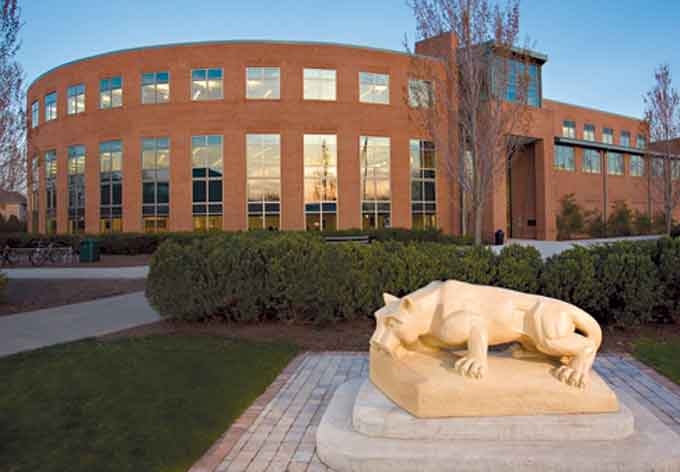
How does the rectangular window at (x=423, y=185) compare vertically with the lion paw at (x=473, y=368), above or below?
A: above

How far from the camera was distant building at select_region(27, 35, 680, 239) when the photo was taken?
29406 millimetres

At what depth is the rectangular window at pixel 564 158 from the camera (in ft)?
132

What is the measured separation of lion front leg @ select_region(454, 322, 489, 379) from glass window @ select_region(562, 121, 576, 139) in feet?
150

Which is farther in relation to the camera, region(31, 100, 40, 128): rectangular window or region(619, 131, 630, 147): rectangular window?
region(619, 131, 630, 147): rectangular window

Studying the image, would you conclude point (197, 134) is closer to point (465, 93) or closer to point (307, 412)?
point (465, 93)

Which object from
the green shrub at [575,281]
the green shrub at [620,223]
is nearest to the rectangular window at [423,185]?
the green shrub at [620,223]

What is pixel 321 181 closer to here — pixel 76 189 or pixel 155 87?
pixel 155 87

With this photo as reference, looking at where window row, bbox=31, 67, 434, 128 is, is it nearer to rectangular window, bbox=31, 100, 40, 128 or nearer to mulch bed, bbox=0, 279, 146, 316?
rectangular window, bbox=31, 100, 40, 128

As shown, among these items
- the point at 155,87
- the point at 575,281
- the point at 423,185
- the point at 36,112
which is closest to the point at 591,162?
the point at 423,185

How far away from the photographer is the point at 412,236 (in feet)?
87.0

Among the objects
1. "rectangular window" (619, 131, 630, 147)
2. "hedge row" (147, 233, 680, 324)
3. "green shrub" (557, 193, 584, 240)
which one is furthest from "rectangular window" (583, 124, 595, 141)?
"hedge row" (147, 233, 680, 324)

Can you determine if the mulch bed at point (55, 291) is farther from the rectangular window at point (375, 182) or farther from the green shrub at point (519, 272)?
the rectangular window at point (375, 182)

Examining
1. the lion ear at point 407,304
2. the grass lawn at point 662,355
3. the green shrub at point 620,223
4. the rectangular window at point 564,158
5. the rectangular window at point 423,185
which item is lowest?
the grass lawn at point 662,355

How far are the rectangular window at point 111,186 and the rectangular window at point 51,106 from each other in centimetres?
642
